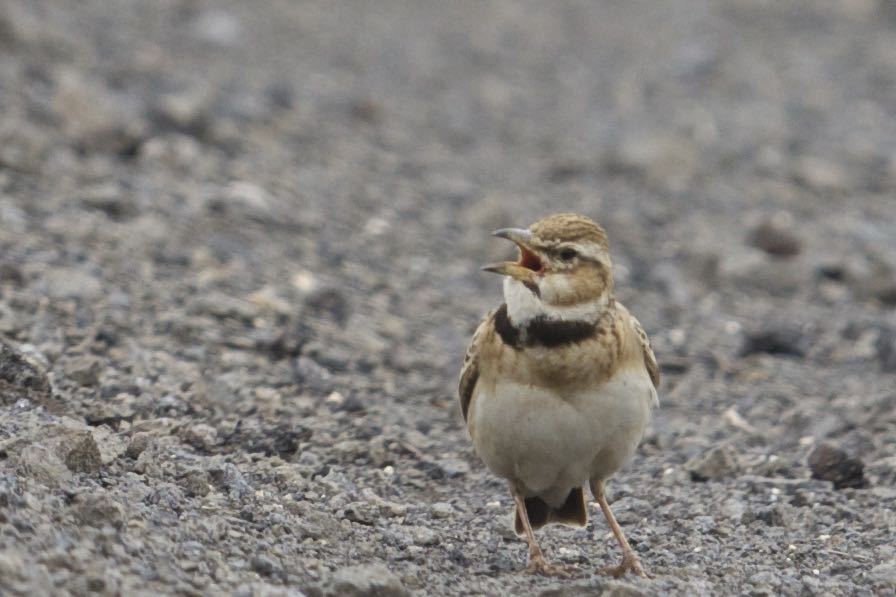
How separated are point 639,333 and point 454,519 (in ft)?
3.94

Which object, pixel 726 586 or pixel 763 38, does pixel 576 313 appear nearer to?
pixel 726 586

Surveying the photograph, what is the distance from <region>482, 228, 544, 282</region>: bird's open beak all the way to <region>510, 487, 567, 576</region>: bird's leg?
96 centimetres

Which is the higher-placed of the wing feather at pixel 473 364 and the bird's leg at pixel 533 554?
the wing feather at pixel 473 364

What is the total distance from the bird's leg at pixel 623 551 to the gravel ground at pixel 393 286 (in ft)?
0.63

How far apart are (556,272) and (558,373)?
0.43 m

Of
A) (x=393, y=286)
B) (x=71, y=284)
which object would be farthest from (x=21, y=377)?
(x=393, y=286)

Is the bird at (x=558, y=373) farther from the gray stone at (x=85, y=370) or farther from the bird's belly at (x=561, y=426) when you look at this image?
the gray stone at (x=85, y=370)

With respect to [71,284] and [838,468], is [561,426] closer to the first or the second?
[838,468]

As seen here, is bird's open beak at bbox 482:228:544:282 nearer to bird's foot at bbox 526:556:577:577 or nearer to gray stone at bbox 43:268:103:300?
bird's foot at bbox 526:556:577:577

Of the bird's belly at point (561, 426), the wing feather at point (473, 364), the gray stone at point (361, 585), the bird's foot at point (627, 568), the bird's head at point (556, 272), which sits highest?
the bird's head at point (556, 272)

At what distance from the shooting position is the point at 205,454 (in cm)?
703

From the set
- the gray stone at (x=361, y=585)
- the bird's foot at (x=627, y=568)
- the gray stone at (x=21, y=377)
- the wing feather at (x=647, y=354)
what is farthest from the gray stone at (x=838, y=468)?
the gray stone at (x=21, y=377)

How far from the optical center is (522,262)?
6.39m

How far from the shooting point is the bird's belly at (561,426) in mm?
6133
